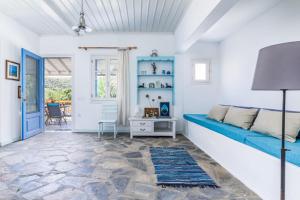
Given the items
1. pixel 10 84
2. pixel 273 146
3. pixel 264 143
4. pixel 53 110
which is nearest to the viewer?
pixel 273 146

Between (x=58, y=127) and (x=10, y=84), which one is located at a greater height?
(x=10, y=84)

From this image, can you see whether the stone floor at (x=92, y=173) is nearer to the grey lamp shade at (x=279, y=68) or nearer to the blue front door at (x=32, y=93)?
the blue front door at (x=32, y=93)

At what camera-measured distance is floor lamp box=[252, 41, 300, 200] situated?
131cm

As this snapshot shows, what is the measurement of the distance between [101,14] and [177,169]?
362cm

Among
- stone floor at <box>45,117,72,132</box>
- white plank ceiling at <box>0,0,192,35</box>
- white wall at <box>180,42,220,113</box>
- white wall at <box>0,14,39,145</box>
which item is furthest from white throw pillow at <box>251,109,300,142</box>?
stone floor at <box>45,117,72,132</box>

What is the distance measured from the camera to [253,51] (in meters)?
4.13

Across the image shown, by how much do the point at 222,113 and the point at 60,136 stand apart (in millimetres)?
4086

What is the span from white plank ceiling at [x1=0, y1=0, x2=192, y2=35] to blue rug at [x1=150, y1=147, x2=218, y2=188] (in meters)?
2.89

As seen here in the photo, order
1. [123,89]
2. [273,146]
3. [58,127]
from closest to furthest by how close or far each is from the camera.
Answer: [273,146] → [123,89] → [58,127]

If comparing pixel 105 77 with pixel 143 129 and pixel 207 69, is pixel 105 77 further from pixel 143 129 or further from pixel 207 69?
pixel 207 69

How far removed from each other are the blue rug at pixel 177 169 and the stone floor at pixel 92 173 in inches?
4.3

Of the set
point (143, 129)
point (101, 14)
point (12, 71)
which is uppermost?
point (101, 14)

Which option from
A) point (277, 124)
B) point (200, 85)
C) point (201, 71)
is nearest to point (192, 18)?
point (201, 71)

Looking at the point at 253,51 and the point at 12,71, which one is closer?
the point at 253,51
